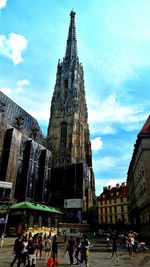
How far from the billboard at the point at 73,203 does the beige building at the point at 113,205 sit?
12.3 metres

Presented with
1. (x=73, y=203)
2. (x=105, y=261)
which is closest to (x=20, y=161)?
(x=73, y=203)

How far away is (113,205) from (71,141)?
2190cm

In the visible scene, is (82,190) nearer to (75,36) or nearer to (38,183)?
(38,183)

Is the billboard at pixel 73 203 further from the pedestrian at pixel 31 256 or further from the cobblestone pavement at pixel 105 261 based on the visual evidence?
the pedestrian at pixel 31 256

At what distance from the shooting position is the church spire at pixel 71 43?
93500 mm

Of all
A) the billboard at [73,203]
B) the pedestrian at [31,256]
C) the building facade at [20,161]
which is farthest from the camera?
the billboard at [73,203]

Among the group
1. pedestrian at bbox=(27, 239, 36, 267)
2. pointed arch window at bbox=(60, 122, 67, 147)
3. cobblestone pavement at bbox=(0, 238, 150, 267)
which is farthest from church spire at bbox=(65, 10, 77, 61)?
pedestrian at bbox=(27, 239, 36, 267)

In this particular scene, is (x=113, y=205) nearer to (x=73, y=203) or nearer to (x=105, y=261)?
(x=73, y=203)

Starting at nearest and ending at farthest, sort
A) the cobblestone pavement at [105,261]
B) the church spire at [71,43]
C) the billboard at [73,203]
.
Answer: the cobblestone pavement at [105,261], the billboard at [73,203], the church spire at [71,43]

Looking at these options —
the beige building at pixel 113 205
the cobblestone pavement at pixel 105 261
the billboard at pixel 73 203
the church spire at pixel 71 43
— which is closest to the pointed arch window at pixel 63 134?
the billboard at pixel 73 203

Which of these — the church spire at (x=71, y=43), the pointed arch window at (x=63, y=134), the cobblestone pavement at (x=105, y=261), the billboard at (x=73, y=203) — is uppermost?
the church spire at (x=71, y=43)

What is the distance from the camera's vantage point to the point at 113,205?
61.2m

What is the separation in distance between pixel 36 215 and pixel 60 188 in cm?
1787

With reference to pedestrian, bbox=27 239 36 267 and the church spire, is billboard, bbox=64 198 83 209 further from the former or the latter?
the church spire
